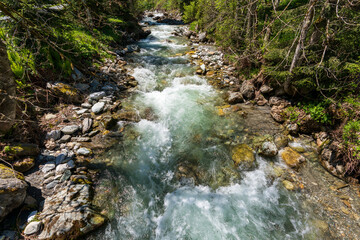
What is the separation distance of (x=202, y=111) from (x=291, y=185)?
3808 millimetres

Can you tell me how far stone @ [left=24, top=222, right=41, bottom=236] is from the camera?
9.04 ft

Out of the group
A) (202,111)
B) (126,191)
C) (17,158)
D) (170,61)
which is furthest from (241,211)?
(170,61)

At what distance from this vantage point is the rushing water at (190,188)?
3430mm

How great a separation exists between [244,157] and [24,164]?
5595mm

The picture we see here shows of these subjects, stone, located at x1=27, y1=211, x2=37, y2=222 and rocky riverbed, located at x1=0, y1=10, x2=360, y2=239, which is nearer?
stone, located at x1=27, y1=211, x2=37, y2=222

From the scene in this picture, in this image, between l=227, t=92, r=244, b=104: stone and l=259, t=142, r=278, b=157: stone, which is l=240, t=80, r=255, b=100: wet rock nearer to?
l=227, t=92, r=244, b=104: stone

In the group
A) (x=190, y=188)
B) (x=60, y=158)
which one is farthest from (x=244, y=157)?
(x=60, y=158)

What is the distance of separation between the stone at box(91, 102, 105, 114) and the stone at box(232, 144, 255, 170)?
4.93 metres

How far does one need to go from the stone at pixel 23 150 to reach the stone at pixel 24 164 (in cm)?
14

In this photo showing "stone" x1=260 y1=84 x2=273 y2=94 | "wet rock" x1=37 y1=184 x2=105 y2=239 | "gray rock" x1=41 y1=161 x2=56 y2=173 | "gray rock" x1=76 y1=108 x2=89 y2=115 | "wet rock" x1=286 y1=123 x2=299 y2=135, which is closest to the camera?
"wet rock" x1=37 y1=184 x2=105 y2=239

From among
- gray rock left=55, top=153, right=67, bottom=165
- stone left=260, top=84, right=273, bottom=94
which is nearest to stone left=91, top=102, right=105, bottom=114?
gray rock left=55, top=153, right=67, bottom=165

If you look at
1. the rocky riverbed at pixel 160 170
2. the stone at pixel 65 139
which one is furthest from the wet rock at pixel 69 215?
the stone at pixel 65 139

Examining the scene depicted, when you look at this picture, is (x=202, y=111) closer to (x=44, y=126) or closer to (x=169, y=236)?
(x=169, y=236)

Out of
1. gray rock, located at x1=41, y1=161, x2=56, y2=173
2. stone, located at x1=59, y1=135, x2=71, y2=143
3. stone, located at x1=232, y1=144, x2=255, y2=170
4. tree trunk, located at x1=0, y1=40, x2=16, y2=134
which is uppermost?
tree trunk, located at x1=0, y1=40, x2=16, y2=134
